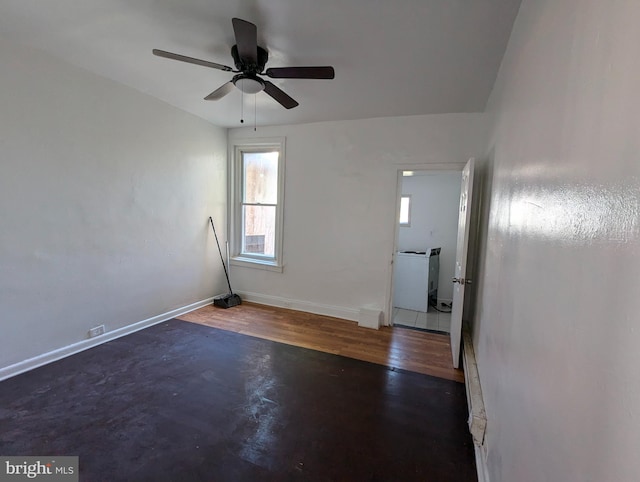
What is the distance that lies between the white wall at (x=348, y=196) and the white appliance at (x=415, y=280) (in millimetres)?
965

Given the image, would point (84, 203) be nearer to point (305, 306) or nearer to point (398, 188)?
point (305, 306)

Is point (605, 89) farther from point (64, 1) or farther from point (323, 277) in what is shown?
point (323, 277)

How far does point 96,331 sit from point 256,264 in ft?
6.82

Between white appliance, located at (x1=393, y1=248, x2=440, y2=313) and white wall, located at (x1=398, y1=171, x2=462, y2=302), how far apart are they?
0.44 meters

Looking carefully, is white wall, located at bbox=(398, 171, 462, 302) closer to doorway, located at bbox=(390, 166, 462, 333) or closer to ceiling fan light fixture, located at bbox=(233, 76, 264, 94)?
doorway, located at bbox=(390, 166, 462, 333)

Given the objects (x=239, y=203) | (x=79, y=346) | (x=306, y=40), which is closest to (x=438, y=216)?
(x=239, y=203)

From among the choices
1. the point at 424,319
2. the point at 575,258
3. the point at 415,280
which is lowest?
the point at 424,319

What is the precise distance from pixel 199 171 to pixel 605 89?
4.20 meters

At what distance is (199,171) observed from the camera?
162 inches

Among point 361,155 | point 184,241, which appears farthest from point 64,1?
point 361,155

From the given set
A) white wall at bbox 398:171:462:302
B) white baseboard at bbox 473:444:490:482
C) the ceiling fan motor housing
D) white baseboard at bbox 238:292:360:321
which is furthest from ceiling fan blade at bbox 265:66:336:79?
white wall at bbox 398:171:462:302

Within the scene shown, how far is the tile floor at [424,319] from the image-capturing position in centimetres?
406

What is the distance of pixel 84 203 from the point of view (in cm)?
285

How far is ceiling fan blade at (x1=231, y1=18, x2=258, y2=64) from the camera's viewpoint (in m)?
1.68
